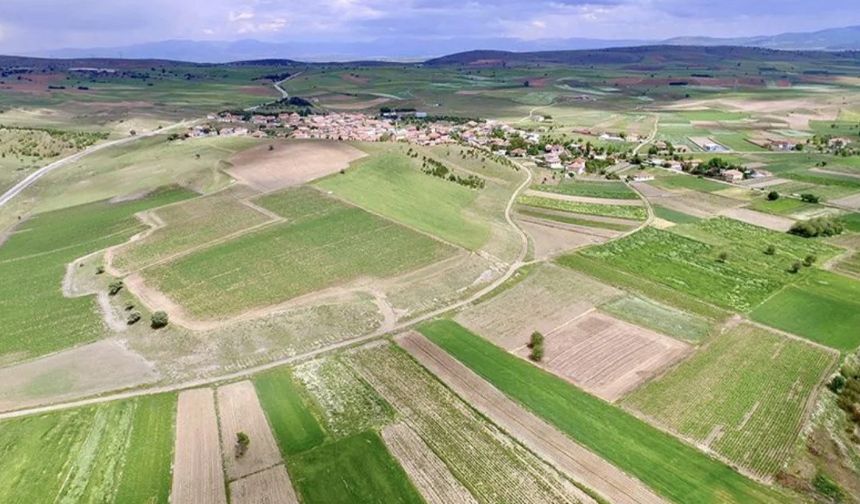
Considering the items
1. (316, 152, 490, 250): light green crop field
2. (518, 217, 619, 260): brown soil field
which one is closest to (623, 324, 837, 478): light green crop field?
(518, 217, 619, 260): brown soil field

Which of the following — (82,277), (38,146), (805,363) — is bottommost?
(805,363)

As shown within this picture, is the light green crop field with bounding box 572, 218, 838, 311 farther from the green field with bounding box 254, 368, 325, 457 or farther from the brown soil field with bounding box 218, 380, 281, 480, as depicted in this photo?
the brown soil field with bounding box 218, 380, 281, 480

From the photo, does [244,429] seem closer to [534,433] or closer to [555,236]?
[534,433]

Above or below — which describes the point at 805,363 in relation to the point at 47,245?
below

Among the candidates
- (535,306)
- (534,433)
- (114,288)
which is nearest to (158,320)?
(114,288)

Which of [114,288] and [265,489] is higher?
[114,288]

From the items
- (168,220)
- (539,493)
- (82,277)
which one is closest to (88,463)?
(539,493)

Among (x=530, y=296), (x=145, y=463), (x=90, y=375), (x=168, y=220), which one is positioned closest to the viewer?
(x=145, y=463)

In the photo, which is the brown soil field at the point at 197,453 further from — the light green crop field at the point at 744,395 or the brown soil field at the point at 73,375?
the light green crop field at the point at 744,395

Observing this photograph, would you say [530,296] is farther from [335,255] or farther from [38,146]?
[38,146]
